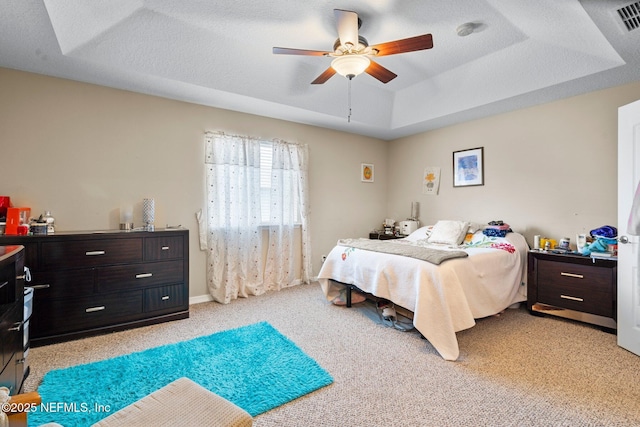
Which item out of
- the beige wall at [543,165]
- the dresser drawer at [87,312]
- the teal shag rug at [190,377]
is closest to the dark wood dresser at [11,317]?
the teal shag rug at [190,377]

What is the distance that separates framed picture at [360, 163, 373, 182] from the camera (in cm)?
507

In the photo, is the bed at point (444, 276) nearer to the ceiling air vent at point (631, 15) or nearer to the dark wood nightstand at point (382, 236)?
the dark wood nightstand at point (382, 236)

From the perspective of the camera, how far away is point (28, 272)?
2311mm

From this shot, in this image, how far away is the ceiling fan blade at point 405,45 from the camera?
6.66 ft

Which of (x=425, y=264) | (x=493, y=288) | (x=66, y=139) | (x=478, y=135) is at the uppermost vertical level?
(x=478, y=135)

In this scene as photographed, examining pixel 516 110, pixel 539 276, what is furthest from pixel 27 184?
pixel 516 110

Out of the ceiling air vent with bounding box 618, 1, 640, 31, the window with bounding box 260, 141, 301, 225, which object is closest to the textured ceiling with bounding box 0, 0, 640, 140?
the ceiling air vent with bounding box 618, 1, 640, 31

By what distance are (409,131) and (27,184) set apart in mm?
4722

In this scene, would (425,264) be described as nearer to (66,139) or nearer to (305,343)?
(305,343)

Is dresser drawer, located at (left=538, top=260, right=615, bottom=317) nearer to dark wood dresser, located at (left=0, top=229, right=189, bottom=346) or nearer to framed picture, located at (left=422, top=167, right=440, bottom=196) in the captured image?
framed picture, located at (left=422, top=167, right=440, bottom=196)

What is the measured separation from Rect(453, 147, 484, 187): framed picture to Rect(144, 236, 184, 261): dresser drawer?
3776mm

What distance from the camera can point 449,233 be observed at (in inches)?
150

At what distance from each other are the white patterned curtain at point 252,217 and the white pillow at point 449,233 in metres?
1.78

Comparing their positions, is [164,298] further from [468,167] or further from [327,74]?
[468,167]
